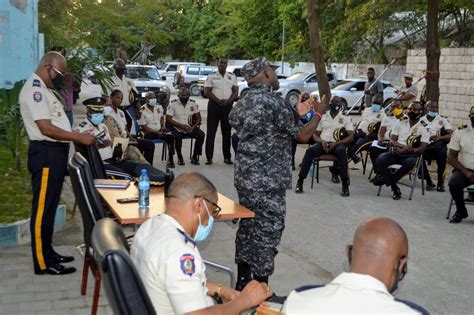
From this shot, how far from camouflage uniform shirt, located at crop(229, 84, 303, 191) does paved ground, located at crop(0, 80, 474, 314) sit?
0.99m

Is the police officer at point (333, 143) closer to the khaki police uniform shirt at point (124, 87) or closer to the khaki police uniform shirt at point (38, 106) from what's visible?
the khaki police uniform shirt at point (124, 87)

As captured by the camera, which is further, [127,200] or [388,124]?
[388,124]

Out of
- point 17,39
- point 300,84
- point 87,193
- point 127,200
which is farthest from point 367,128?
point 300,84

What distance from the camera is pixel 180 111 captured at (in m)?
11.3

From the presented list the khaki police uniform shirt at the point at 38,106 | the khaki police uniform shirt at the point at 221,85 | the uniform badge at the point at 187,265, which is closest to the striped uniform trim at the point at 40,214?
the khaki police uniform shirt at the point at 38,106

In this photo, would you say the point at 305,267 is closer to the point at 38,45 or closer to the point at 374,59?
the point at 38,45

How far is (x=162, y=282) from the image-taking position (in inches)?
98.0

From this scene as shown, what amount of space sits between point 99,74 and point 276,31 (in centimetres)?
2710

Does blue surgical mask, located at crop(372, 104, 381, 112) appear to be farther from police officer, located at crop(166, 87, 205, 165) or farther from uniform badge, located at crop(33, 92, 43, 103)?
uniform badge, located at crop(33, 92, 43, 103)

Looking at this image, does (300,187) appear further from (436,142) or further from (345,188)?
(436,142)

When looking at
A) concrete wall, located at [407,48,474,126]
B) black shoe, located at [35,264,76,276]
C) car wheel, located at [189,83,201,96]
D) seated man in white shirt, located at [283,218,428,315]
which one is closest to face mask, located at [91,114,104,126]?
black shoe, located at [35,264,76,276]

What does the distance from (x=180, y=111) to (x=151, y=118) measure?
2.15 feet

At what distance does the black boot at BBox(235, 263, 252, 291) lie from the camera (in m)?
4.94

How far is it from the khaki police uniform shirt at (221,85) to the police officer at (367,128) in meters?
2.43
